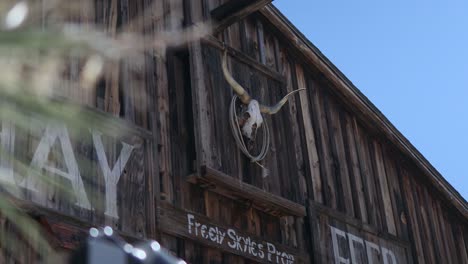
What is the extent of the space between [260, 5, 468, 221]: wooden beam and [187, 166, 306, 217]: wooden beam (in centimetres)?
212

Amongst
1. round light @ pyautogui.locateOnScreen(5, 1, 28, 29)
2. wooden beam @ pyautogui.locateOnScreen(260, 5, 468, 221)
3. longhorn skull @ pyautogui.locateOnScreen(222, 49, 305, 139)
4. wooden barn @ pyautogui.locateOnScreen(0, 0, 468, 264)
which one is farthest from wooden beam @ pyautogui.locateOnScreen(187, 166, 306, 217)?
round light @ pyautogui.locateOnScreen(5, 1, 28, 29)

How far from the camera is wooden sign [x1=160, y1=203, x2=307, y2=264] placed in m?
7.16

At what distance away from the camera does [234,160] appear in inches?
314

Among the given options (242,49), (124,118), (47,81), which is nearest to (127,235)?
(124,118)

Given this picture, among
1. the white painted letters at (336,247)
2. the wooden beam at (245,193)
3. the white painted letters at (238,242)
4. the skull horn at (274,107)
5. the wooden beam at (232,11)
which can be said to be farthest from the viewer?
the white painted letters at (336,247)

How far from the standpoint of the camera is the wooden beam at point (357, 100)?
A: 972 centimetres

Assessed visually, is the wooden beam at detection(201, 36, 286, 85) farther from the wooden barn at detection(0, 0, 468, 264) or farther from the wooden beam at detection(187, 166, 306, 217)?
the wooden beam at detection(187, 166, 306, 217)

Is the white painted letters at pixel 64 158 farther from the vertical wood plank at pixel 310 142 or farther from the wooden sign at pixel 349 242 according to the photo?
the vertical wood plank at pixel 310 142

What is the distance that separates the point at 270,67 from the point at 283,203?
1.70 metres

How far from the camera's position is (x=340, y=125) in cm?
1024

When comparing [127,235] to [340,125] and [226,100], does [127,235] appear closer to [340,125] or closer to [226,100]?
[226,100]

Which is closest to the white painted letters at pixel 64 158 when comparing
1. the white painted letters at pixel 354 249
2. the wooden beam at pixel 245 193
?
the wooden beam at pixel 245 193

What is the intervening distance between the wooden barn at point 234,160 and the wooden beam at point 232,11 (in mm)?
14

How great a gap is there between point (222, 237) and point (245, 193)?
481mm
